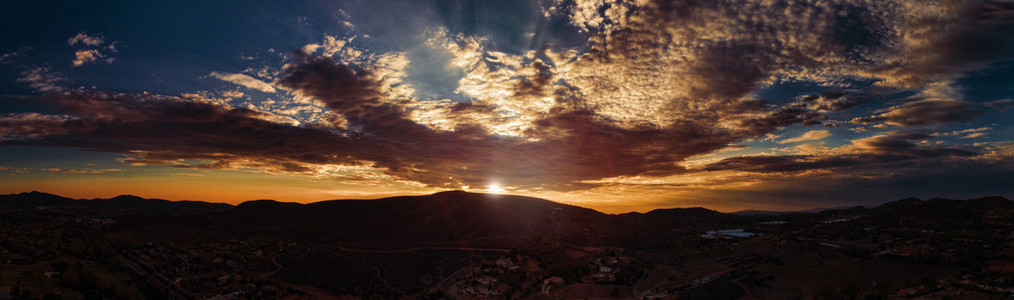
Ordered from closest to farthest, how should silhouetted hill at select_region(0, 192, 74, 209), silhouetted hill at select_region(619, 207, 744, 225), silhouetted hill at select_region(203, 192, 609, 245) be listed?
1. silhouetted hill at select_region(203, 192, 609, 245)
2. silhouetted hill at select_region(619, 207, 744, 225)
3. silhouetted hill at select_region(0, 192, 74, 209)

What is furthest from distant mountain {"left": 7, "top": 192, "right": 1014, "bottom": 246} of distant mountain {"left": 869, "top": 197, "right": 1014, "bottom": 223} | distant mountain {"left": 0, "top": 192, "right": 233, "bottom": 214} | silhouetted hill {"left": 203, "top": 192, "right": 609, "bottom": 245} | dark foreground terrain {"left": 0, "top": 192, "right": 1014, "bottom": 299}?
distant mountain {"left": 0, "top": 192, "right": 233, "bottom": 214}

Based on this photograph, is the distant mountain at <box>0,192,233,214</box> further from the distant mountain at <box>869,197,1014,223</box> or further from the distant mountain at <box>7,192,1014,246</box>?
the distant mountain at <box>869,197,1014,223</box>

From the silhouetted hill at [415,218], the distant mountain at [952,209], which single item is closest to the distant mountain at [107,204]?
the silhouetted hill at [415,218]

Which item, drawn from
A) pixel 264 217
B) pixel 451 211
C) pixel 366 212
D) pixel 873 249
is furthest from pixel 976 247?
pixel 264 217

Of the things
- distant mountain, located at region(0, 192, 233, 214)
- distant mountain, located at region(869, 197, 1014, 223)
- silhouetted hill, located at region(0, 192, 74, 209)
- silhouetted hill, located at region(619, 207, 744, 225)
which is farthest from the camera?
silhouetted hill, located at region(0, 192, 74, 209)

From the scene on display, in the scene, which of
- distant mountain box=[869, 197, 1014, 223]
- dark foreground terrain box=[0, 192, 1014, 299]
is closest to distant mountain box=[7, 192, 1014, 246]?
distant mountain box=[869, 197, 1014, 223]

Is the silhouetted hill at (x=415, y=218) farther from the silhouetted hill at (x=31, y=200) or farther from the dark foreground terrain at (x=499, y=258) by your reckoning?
the silhouetted hill at (x=31, y=200)

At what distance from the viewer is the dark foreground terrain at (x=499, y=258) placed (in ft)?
89.7

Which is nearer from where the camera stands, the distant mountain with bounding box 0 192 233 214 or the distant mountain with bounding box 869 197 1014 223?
the distant mountain with bounding box 869 197 1014 223

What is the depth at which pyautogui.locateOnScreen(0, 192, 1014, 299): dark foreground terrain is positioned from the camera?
27.3 m

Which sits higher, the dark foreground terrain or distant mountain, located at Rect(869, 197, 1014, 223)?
distant mountain, located at Rect(869, 197, 1014, 223)

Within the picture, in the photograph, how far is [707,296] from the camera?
34.8 m

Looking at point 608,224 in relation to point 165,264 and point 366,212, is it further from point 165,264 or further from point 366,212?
point 165,264

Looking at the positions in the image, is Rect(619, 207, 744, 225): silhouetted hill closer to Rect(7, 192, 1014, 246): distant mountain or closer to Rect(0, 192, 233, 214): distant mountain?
Rect(7, 192, 1014, 246): distant mountain
